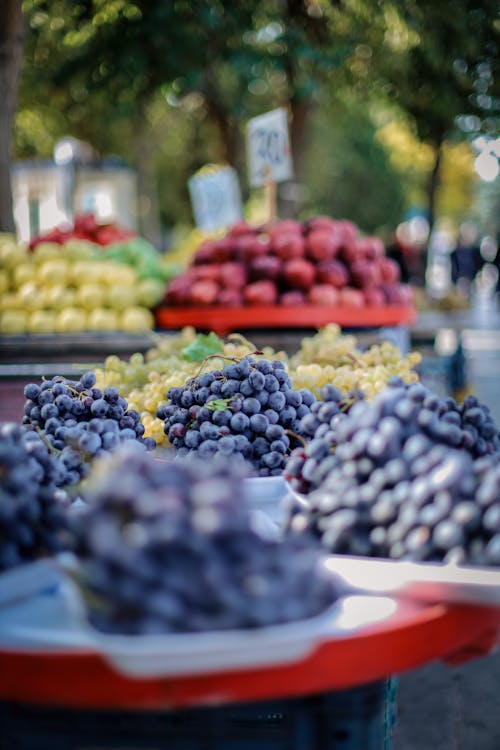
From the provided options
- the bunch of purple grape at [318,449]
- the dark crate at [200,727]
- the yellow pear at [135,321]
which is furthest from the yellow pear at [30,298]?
the dark crate at [200,727]

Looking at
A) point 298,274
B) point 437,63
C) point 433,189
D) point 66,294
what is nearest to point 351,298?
point 298,274

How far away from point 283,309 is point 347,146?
20870 millimetres

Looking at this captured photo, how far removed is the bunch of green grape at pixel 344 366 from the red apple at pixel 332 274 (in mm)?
1384

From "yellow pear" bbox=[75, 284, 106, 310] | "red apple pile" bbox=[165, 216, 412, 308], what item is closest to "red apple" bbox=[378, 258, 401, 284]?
"red apple pile" bbox=[165, 216, 412, 308]

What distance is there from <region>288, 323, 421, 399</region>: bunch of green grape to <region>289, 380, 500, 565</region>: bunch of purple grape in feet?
1.63

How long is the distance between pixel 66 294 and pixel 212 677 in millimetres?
3854

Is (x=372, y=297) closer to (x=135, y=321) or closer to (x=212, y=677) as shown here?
(x=135, y=321)

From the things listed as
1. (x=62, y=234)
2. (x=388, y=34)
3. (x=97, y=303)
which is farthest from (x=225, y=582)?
(x=388, y=34)

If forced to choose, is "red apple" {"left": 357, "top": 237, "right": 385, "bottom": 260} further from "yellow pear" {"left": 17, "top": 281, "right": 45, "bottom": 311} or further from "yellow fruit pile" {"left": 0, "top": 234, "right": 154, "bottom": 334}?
"yellow pear" {"left": 17, "top": 281, "right": 45, "bottom": 311}

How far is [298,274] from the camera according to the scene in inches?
175

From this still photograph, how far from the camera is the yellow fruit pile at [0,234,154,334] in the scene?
14.8ft

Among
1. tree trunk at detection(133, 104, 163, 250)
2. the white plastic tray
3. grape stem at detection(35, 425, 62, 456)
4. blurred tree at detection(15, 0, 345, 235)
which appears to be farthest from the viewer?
tree trunk at detection(133, 104, 163, 250)

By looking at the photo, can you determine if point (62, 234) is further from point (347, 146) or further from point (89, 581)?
point (347, 146)

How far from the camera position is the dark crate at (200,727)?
115 cm
